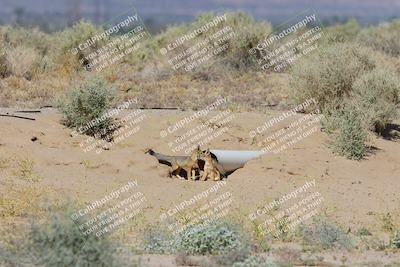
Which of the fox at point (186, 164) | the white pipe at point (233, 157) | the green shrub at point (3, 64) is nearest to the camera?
the fox at point (186, 164)

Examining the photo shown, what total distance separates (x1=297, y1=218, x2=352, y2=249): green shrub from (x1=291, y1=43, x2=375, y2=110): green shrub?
23.3ft

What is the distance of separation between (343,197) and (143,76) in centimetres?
1131

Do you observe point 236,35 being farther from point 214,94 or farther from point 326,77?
point 326,77

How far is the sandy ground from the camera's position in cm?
1363

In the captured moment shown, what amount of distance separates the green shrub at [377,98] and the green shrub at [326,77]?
28 centimetres

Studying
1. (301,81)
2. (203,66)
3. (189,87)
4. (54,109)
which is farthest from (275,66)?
(54,109)

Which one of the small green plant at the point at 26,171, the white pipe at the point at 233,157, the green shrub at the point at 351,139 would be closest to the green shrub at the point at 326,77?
the green shrub at the point at 351,139

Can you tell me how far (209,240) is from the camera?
34.6 feet

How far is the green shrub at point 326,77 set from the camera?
18609 millimetres

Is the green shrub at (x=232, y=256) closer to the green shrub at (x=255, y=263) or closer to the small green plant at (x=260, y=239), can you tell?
the green shrub at (x=255, y=263)

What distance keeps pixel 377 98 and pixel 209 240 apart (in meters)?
8.89

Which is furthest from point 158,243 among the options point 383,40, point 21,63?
point 383,40

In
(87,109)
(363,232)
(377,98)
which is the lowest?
(363,232)

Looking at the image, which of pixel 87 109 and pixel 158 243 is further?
pixel 87 109
